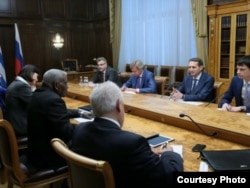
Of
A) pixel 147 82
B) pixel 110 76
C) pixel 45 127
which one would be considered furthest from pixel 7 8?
pixel 45 127

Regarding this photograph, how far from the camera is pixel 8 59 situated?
6887mm

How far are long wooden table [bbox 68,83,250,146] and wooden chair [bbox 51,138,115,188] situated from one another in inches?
41.7

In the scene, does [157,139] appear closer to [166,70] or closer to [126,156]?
[126,156]

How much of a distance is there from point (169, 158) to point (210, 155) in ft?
0.87

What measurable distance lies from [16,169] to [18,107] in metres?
0.88

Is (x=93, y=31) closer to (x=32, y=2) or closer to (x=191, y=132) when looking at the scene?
(x=32, y=2)

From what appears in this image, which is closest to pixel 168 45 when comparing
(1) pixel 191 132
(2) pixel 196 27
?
(2) pixel 196 27

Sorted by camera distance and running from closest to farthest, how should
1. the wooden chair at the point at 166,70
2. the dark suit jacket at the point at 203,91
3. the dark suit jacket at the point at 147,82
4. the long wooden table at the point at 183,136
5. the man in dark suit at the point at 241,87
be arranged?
the long wooden table at the point at 183,136 → the man in dark suit at the point at 241,87 → the dark suit jacket at the point at 203,91 → the dark suit jacket at the point at 147,82 → the wooden chair at the point at 166,70

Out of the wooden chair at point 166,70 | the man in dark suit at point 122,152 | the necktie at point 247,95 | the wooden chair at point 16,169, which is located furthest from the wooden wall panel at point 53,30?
the man in dark suit at point 122,152

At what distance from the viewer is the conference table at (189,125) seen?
1746 mm

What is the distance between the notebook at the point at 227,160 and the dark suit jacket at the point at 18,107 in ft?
5.87

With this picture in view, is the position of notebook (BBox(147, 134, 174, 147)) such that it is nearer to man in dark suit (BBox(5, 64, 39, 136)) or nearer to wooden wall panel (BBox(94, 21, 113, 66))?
man in dark suit (BBox(5, 64, 39, 136))

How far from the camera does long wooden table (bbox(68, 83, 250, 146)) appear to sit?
183 centimetres

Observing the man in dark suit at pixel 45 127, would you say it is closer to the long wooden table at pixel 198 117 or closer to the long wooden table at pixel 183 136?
the long wooden table at pixel 183 136
